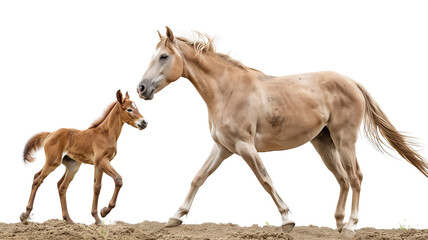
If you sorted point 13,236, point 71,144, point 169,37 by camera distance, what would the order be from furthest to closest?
point 71,144
point 169,37
point 13,236

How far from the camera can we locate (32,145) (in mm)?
8367

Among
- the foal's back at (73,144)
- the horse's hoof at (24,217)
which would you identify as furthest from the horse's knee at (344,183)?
the horse's hoof at (24,217)

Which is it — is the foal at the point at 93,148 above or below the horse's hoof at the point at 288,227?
above

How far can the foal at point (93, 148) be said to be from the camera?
771cm

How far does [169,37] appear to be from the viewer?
7.43 m

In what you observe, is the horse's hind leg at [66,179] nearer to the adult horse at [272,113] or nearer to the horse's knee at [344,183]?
the adult horse at [272,113]

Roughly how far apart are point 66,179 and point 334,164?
3.34 metres

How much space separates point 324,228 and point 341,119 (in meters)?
1.48

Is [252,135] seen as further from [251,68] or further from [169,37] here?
[169,37]

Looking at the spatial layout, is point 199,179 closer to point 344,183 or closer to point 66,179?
point 66,179

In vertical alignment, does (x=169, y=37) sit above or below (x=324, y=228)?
above

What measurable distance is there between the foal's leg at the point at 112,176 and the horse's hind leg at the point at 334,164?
99.9 inches

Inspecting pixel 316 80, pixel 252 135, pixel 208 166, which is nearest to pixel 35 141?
pixel 208 166

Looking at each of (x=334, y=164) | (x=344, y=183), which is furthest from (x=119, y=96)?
(x=344, y=183)
